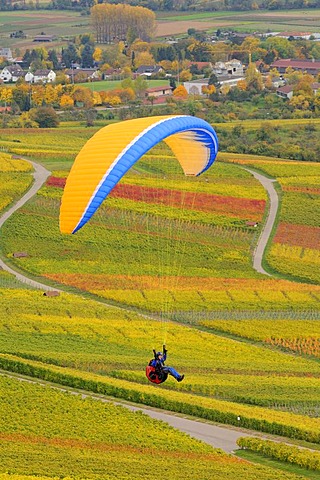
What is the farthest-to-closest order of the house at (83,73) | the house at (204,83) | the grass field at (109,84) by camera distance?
1. the house at (83,73)
2. the grass field at (109,84)
3. the house at (204,83)

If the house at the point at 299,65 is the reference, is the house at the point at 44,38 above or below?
below

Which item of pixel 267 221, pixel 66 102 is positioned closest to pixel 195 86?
pixel 66 102

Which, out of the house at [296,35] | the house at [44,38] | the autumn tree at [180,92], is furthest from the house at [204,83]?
the house at [44,38]

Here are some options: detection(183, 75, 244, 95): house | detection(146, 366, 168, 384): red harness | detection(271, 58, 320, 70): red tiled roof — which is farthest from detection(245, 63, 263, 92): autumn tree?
detection(146, 366, 168, 384): red harness

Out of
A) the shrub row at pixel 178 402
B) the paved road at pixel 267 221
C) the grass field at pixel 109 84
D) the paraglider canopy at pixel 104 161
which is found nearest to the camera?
the paraglider canopy at pixel 104 161

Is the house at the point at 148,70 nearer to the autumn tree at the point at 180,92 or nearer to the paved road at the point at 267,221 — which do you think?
the autumn tree at the point at 180,92

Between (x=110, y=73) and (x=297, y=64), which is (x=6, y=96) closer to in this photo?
(x=110, y=73)

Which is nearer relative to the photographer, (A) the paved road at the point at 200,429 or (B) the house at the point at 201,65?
(A) the paved road at the point at 200,429
